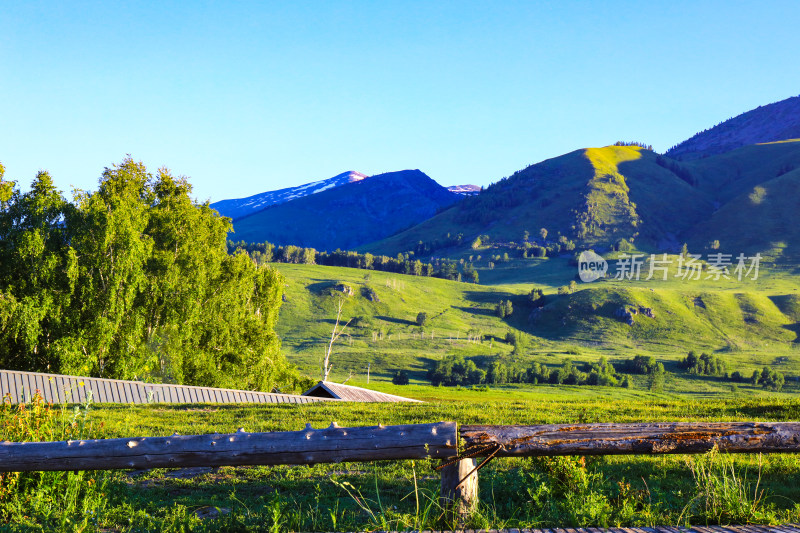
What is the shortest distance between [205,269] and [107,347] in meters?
8.08

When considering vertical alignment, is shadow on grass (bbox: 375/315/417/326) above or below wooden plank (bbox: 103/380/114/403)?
below

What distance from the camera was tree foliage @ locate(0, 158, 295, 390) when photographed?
33.3 metres

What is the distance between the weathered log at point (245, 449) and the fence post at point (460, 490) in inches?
8.9

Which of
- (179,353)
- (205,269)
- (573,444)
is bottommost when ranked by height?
(179,353)

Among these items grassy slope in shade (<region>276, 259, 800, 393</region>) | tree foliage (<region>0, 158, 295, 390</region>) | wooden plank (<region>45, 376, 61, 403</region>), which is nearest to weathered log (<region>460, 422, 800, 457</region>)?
wooden plank (<region>45, 376, 61, 403</region>)

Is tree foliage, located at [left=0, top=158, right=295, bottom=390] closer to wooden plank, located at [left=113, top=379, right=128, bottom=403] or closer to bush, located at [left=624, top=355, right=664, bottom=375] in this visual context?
wooden plank, located at [left=113, top=379, right=128, bottom=403]

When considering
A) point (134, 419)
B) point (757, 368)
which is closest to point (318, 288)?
point (757, 368)

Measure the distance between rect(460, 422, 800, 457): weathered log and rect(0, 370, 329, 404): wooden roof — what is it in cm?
1658

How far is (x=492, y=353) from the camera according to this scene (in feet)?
522

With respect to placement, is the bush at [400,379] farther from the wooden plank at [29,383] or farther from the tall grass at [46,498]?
the tall grass at [46,498]

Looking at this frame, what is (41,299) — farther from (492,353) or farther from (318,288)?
(318,288)

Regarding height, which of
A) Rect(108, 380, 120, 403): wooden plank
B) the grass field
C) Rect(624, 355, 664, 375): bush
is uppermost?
the grass field

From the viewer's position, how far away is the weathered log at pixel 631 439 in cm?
588

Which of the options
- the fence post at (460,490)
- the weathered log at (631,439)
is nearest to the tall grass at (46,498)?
the fence post at (460,490)
